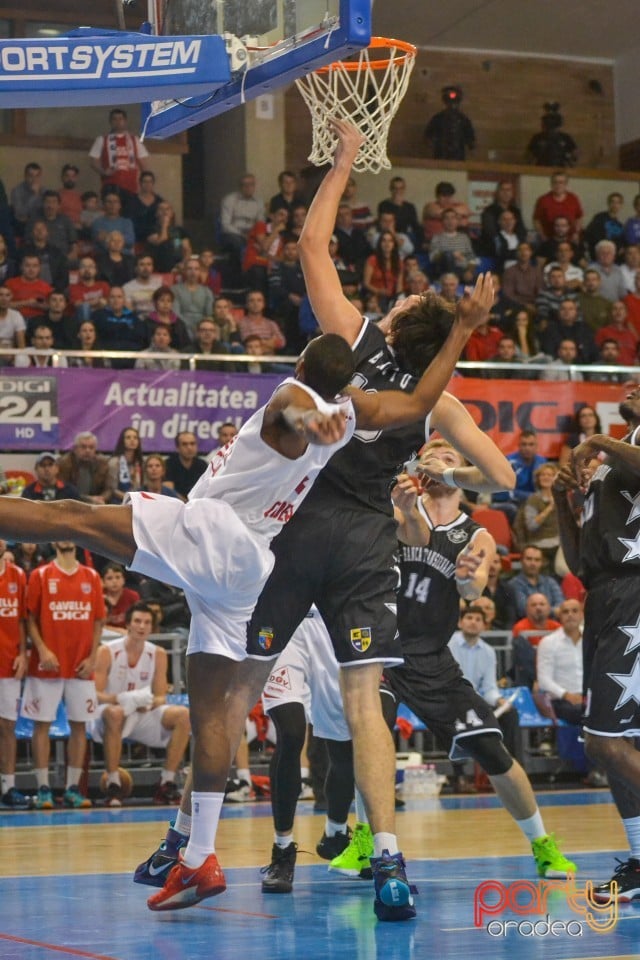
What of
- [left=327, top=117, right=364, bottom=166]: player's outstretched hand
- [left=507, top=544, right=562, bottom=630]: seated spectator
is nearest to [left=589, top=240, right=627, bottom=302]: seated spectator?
[left=507, top=544, right=562, bottom=630]: seated spectator

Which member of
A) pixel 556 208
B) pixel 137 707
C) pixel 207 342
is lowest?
pixel 137 707

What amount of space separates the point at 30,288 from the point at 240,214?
178 inches

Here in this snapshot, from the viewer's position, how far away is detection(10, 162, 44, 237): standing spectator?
806 inches

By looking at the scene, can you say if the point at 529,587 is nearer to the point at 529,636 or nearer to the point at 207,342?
the point at 529,636

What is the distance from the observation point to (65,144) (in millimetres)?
22922

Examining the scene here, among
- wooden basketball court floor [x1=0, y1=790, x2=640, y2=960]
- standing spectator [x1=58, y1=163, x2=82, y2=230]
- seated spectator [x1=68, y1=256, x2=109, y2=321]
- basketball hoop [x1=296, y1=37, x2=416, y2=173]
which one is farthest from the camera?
standing spectator [x1=58, y1=163, x2=82, y2=230]

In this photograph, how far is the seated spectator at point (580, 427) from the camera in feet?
62.3

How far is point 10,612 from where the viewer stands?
1409cm

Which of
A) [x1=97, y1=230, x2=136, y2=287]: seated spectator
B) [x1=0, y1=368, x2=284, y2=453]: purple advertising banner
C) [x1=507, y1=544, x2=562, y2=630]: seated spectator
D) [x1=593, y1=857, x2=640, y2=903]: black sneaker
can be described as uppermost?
[x1=97, y1=230, x2=136, y2=287]: seated spectator

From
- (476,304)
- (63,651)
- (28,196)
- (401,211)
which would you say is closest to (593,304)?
(401,211)

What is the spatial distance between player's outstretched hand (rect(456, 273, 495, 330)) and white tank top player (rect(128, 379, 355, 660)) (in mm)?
749

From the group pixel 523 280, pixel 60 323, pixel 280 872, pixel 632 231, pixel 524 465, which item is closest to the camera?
pixel 280 872

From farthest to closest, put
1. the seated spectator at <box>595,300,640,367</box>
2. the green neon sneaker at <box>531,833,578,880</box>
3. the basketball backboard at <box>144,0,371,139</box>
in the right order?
1. the seated spectator at <box>595,300,640,367</box>
2. the green neon sneaker at <box>531,833,578,880</box>
3. the basketball backboard at <box>144,0,371,139</box>

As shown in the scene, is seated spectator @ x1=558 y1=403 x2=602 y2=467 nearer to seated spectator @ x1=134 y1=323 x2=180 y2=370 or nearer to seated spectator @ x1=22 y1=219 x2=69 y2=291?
Result: seated spectator @ x1=134 y1=323 x2=180 y2=370
